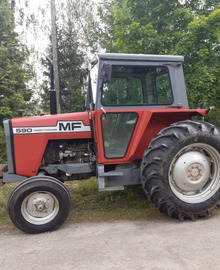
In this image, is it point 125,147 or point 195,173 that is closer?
point 195,173

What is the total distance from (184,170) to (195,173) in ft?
0.59

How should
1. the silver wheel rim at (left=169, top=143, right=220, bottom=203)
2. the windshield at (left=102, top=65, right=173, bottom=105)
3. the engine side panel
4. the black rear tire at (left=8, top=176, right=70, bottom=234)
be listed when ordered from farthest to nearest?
the engine side panel, the windshield at (left=102, top=65, right=173, bottom=105), the silver wheel rim at (left=169, top=143, right=220, bottom=203), the black rear tire at (left=8, top=176, right=70, bottom=234)

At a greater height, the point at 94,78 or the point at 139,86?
the point at 94,78

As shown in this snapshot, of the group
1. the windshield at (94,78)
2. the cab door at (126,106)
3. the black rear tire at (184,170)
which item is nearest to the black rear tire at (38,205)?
the cab door at (126,106)

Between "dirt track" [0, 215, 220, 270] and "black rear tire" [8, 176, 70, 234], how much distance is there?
5.3 inches

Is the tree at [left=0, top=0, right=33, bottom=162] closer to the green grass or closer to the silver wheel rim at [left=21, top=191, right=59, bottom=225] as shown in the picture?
the green grass

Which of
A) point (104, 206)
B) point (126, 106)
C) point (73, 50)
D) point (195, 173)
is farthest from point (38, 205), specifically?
point (73, 50)

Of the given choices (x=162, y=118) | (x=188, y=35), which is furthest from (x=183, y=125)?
(x=188, y=35)

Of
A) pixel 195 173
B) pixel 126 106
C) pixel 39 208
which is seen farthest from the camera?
pixel 126 106

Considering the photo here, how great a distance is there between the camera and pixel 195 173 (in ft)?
11.1

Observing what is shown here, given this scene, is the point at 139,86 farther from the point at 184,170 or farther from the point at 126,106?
the point at 184,170

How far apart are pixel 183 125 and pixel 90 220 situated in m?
1.87

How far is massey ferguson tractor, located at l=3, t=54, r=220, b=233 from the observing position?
321 centimetres

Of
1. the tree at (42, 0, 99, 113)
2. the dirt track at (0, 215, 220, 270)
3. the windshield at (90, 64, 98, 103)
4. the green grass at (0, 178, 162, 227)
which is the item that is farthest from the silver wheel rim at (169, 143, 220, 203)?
the tree at (42, 0, 99, 113)
